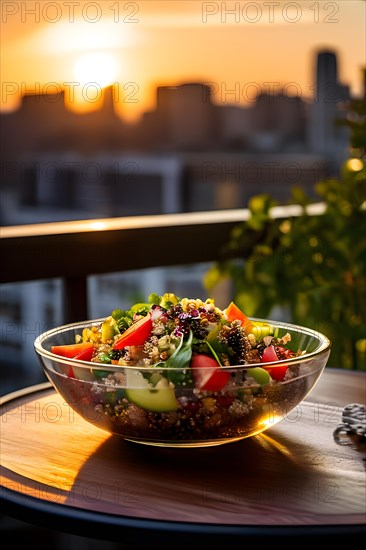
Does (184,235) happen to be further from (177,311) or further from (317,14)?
(177,311)

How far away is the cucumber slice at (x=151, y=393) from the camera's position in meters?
0.88

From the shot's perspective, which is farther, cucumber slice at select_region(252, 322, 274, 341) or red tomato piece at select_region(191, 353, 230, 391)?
cucumber slice at select_region(252, 322, 274, 341)

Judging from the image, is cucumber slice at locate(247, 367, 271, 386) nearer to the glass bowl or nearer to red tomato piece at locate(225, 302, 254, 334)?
the glass bowl

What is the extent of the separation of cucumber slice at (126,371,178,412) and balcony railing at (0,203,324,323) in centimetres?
92

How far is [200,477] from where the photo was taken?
0.88 m

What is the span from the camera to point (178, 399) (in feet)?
2.88

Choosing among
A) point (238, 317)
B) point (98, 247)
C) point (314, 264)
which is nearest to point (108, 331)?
point (238, 317)

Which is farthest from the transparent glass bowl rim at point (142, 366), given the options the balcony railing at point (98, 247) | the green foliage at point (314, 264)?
the green foliage at point (314, 264)

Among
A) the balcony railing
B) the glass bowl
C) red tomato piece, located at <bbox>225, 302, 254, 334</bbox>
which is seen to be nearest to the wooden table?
the glass bowl

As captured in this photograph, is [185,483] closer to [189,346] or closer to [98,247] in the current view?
[189,346]

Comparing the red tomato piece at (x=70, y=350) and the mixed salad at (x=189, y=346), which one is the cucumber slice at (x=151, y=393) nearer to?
the mixed salad at (x=189, y=346)

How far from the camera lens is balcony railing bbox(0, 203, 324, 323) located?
1.78m

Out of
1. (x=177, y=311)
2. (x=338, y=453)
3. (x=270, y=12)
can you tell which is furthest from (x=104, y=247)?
(x=338, y=453)

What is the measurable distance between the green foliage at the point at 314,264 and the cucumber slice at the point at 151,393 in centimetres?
132
